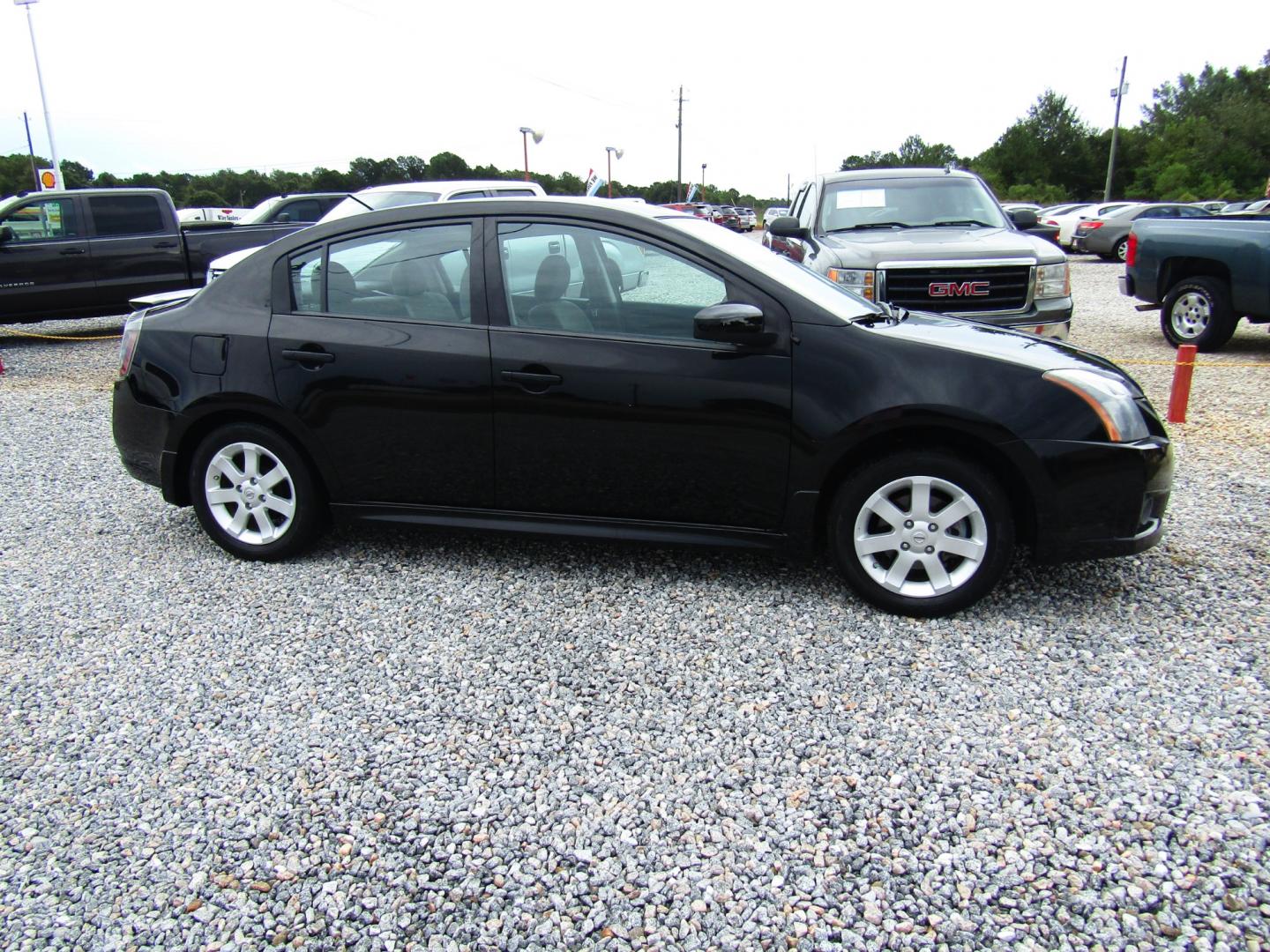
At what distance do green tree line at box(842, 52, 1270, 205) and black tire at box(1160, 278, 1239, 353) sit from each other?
47.9 meters

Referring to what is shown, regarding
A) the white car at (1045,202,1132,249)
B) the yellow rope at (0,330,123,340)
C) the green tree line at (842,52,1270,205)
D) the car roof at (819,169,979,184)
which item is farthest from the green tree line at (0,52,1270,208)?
the car roof at (819,169,979,184)

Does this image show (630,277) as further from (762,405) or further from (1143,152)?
(1143,152)

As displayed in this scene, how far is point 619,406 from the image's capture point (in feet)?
12.9

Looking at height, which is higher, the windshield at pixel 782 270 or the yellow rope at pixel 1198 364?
the windshield at pixel 782 270

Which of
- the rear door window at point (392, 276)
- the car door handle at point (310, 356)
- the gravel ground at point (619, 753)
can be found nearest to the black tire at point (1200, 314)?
the gravel ground at point (619, 753)

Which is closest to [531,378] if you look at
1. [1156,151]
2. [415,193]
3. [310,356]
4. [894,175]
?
[310,356]

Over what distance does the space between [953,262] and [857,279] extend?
0.76 m

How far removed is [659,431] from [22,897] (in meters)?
2.59

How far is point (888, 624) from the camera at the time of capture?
381cm

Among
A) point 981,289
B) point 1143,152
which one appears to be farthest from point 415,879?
point 1143,152

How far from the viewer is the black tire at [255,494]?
174 inches

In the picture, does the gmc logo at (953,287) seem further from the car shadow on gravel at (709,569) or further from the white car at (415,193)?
the white car at (415,193)

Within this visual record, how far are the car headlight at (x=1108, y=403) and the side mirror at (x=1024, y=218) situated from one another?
5.15 metres

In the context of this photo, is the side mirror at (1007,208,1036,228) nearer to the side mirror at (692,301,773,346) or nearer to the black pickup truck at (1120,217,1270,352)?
the black pickup truck at (1120,217,1270,352)
